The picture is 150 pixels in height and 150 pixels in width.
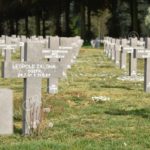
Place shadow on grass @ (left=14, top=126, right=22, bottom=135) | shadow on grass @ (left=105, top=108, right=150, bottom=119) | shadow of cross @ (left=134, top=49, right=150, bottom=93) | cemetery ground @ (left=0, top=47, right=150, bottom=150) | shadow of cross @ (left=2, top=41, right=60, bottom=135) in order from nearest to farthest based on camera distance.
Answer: cemetery ground @ (left=0, top=47, right=150, bottom=150) → shadow of cross @ (left=2, top=41, right=60, bottom=135) → shadow on grass @ (left=14, top=126, right=22, bottom=135) → shadow on grass @ (left=105, top=108, right=150, bottom=119) → shadow of cross @ (left=134, top=49, right=150, bottom=93)

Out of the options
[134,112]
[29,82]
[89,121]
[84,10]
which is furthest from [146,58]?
[84,10]

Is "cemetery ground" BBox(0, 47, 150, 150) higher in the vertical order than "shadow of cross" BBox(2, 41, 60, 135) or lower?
lower

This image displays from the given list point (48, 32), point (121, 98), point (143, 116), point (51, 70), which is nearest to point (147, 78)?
point (121, 98)

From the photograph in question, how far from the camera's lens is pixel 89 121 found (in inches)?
442

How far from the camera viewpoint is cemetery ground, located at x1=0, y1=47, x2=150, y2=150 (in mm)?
9134

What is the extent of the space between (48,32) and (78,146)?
98.3m

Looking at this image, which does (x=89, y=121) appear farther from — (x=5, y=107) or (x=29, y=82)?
(x=5, y=107)

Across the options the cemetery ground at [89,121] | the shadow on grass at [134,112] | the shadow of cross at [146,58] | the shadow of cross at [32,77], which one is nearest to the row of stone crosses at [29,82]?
the shadow of cross at [32,77]

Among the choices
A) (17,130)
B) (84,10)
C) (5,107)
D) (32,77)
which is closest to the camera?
(5,107)

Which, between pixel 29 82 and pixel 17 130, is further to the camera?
pixel 17 130

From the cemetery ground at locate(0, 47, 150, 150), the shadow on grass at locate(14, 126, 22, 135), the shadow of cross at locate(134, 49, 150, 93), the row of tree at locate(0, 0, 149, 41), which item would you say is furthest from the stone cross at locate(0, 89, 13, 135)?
the row of tree at locate(0, 0, 149, 41)

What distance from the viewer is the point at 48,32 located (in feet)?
351

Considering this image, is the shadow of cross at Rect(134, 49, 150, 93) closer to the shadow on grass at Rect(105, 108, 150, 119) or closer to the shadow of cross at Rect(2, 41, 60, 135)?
the shadow on grass at Rect(105, 108, 150, 119)

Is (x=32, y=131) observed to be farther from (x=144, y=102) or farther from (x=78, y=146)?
(x=144, y=102)
